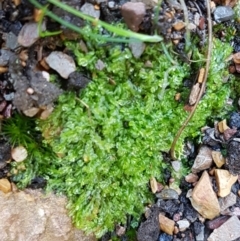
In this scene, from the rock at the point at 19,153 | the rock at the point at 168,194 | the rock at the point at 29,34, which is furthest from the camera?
the rock at the point at 168,194

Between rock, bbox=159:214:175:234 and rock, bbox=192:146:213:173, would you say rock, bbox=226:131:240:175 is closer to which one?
rock, bbox=192:146:213:173

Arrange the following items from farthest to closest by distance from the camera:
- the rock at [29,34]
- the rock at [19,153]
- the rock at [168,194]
Answer: the rock at [168,194] → the rock at [19,153] → the rock at [29,34]

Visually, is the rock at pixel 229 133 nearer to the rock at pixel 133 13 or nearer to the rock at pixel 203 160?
the rock at pixel 203 160

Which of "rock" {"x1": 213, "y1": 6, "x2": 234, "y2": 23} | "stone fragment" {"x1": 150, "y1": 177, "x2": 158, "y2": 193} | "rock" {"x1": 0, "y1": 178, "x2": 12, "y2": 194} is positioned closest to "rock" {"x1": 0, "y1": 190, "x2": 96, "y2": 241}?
"rock" {"x1": 0, "y1": 178, "x2": 12, "y2": 194}

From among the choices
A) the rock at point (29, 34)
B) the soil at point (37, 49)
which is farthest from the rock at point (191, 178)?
the rock at point (29, 34)

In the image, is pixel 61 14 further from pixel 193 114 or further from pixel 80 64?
pixel 193 114

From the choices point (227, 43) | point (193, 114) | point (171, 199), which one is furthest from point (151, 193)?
point (227, 43)
